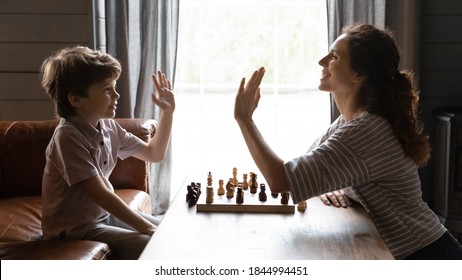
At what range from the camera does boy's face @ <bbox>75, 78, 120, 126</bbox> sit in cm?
215

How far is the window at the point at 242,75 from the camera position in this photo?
375cm

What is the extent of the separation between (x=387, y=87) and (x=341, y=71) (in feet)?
0.55

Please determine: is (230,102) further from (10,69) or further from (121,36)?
(10,69)

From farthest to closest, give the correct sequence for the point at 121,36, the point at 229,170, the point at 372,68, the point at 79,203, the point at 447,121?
the point at 229,170 → the point at 121,36 → the point at 447,121 → the point at 79,203 → the point at 372,68

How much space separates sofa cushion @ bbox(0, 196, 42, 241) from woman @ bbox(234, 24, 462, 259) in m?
1.15

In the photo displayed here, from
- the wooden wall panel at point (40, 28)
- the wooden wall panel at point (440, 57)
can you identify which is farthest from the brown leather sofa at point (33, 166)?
the wooden wall panel at point (440, 57)

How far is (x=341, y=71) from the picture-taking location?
6.28 feet

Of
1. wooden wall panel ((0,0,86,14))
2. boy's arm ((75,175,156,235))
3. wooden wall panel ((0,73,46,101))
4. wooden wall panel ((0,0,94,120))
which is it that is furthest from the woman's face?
wooden wall panel ((0,73,46,101))

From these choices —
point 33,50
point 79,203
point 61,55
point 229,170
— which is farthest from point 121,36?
point 79,203

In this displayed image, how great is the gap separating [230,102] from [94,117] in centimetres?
177

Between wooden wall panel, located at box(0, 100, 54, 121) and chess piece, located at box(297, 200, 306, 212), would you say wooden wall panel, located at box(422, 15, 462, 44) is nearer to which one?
chess piece, located at box(297, 200, 306, 212)

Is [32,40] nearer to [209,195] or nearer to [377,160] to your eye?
[209,195]

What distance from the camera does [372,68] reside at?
185cm

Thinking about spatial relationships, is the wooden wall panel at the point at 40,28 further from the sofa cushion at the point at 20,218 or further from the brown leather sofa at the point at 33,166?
the sofa cushion at the point at 20,218
